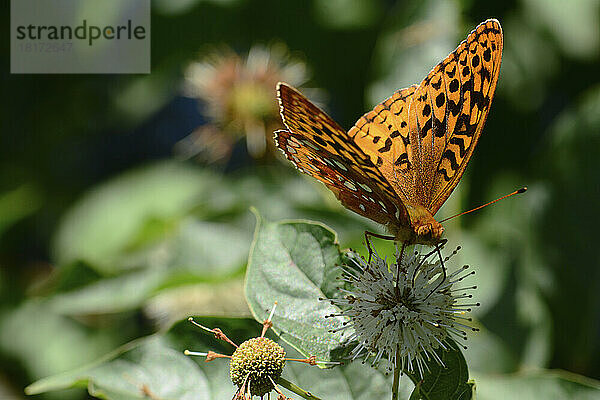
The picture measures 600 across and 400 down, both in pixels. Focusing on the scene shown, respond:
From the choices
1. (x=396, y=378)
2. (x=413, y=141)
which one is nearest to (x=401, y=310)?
(x=396, y=378)

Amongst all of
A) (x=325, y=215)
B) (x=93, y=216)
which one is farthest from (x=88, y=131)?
(x=325, y=215)

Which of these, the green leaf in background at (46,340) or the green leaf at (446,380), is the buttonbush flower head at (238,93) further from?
the green leaf at (446,380)

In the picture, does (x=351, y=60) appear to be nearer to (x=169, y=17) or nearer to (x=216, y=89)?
(x=216, y=89)

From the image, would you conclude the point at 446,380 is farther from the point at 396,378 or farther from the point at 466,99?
the point at 466,99

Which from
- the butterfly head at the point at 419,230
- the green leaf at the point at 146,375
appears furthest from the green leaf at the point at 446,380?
the green leaf at the point at 146,375

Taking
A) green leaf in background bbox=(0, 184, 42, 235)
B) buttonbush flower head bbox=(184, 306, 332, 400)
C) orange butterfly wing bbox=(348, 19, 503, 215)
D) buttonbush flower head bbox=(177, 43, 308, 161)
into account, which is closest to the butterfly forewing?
orange butterfly wing bbox=(348, 19, 503, 215)
